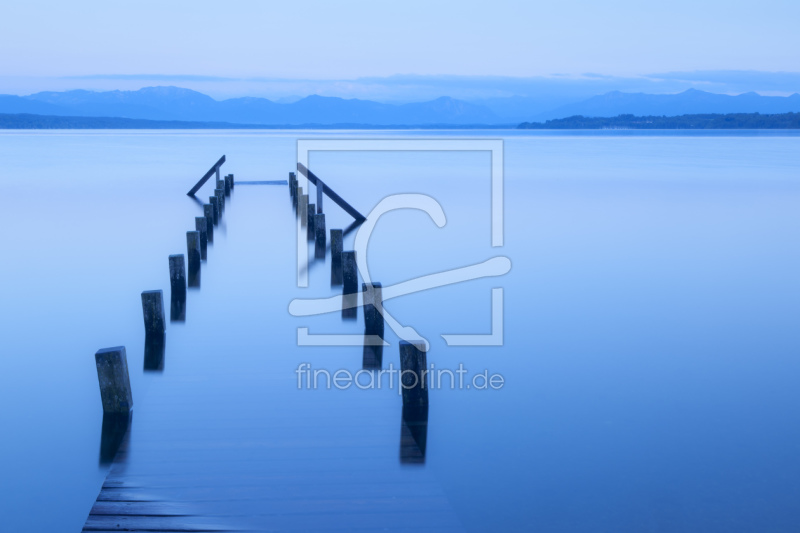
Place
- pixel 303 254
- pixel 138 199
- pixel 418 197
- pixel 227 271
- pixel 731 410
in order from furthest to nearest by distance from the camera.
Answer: pixel 418 197
pixel 138 199
pixel 303 254
pixel 227 271
pixel 731 410

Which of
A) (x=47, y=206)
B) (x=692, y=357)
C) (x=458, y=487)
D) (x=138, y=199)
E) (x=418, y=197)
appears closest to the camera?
(x=458, y=487)

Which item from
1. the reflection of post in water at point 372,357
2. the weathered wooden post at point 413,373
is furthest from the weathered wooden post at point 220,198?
the weathered wooden post at point 413,373

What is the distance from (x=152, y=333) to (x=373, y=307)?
8.53 ft

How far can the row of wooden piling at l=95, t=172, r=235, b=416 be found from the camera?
20.4 ft

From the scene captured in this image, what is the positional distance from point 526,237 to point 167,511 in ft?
53.9

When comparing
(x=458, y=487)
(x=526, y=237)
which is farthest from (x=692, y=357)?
(x=526, y=237)

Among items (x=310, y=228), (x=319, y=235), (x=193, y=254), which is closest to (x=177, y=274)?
(x=193, y=254)

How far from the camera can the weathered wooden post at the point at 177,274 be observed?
10820 mm

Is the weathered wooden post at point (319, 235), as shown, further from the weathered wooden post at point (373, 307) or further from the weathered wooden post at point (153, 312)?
the weathered wooden post at point (373, 307)

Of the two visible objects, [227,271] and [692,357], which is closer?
[692,357]

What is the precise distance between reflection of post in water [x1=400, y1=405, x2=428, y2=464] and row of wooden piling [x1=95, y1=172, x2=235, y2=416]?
2269 millimetres

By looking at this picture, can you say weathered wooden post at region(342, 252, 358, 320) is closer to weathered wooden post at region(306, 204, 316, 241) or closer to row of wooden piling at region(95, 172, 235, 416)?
row of wooden piling at region(95, 172, 235, 416)

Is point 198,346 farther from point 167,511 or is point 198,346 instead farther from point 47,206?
point 47,206

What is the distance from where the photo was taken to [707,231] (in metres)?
22.3
